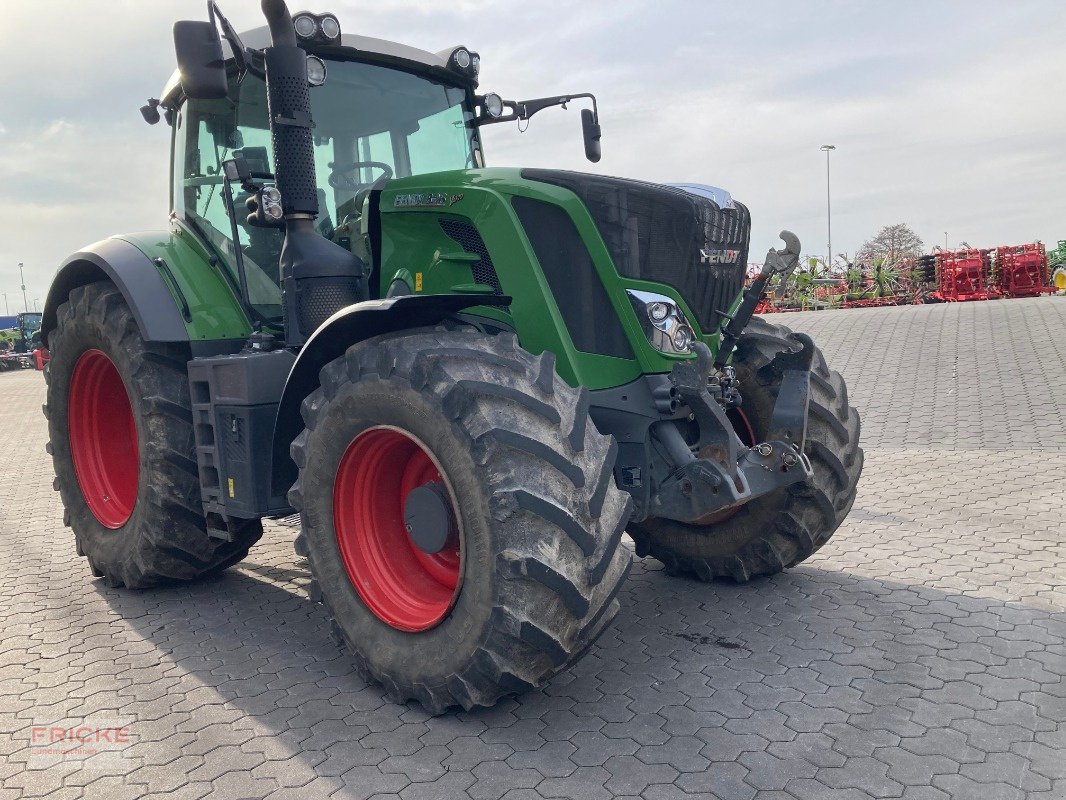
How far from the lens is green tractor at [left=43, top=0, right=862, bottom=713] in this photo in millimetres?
2934

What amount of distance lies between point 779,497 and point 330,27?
10.5ft

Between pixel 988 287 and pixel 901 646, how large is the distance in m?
21.0

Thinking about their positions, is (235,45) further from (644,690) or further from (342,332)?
(644,690)

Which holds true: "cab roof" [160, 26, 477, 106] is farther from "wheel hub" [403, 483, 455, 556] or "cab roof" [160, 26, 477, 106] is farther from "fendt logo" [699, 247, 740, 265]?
"wheel hub" [403, 483, 455, 556]

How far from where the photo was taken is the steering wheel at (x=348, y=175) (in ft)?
14.9

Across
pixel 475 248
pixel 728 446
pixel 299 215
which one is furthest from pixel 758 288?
pixel 299 215

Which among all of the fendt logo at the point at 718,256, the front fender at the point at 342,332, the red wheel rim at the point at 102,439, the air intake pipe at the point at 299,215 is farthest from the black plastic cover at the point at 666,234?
the red wheel rim at the point at 102,439

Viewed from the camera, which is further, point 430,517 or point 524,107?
point 524,107

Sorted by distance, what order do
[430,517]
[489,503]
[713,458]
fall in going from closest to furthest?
[489,503], [430,517], [713,458]

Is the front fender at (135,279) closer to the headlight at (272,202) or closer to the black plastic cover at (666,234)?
the headlight at (272,202)

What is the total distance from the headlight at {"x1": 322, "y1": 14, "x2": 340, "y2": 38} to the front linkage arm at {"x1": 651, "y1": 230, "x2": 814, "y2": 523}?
2.36 meters

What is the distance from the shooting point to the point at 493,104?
5.15 m

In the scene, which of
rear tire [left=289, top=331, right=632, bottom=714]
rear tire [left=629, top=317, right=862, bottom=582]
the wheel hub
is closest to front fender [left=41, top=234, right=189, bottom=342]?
rear tire [left=289, top=331, right=632, bottom=714]

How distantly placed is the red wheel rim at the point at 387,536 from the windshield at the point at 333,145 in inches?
46.3
